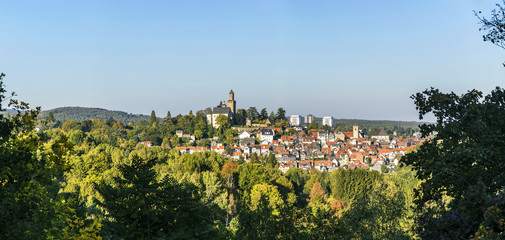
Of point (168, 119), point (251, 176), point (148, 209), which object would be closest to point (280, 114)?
point (168, 119)

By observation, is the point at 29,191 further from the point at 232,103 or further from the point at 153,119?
the point at 232,103

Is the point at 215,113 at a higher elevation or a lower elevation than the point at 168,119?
higher

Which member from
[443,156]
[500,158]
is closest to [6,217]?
[443,156]

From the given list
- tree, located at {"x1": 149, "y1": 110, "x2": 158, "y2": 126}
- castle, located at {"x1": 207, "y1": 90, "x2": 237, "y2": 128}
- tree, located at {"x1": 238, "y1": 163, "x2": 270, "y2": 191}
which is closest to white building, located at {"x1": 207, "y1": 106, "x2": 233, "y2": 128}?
castle, located at {"x1": 207, "y1": 90, "x2": 237, "y2": 128}

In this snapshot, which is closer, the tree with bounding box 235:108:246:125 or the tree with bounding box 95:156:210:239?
the tree with bounding box 95:156:210:239

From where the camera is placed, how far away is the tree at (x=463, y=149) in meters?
7.36

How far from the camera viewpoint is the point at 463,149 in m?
7.42

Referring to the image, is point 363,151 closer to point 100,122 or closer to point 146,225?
point 100,122

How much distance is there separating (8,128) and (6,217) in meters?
1.71

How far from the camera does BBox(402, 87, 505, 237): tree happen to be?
7.36 meters

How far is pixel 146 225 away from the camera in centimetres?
1155

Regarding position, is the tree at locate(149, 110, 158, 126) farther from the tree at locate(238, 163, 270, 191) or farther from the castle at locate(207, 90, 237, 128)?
the tree at locate(238, 163, 270, 191)

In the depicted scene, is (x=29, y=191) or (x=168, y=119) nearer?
(x=29, y=191)

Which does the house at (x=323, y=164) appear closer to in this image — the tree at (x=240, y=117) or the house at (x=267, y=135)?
the house at (x=267, y=135)
